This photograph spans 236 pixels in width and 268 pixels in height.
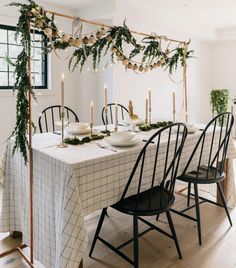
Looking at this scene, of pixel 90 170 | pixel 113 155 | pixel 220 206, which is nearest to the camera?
pixel 90 170

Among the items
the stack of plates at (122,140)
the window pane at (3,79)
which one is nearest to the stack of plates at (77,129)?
the stack of plates at (122,140)

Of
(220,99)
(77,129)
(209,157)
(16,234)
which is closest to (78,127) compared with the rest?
(77,129)

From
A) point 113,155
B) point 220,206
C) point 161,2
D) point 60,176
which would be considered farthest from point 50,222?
point 161,2

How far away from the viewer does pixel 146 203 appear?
1.96m

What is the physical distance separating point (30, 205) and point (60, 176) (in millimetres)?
403

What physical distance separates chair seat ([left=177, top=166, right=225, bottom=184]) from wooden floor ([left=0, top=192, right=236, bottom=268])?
1.56ft

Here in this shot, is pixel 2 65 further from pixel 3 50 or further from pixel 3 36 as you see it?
pixel 3 36

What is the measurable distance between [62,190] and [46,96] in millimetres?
2922

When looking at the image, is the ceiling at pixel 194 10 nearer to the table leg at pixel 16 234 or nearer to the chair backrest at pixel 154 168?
the chair backrest at pixel 154 168

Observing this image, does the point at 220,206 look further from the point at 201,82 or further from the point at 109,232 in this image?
the point at 201,82

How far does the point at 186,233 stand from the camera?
98.8 inches

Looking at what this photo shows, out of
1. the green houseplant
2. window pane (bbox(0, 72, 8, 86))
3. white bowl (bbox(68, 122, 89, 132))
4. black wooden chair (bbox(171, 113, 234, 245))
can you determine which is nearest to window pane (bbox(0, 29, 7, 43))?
window pane (bbox(0, 72, 8, 86))

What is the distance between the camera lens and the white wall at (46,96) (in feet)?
12.6

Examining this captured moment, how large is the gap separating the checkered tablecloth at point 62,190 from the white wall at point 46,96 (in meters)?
1.88
